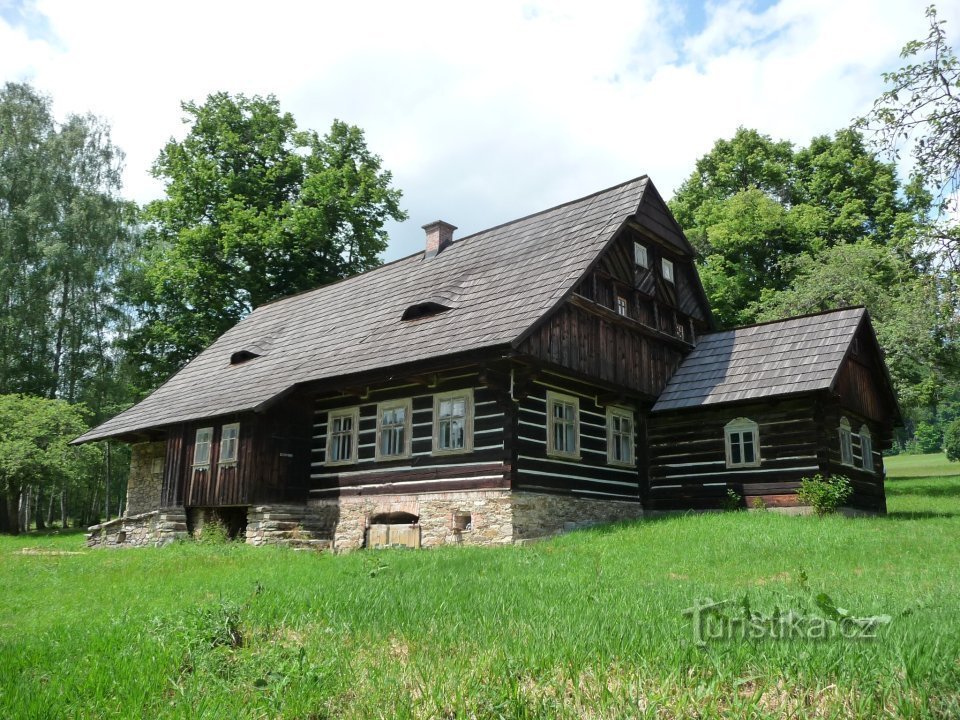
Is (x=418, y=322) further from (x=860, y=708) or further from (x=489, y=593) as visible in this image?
(x=860, y=708)

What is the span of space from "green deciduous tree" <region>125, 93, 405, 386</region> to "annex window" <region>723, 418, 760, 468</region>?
20.1 m

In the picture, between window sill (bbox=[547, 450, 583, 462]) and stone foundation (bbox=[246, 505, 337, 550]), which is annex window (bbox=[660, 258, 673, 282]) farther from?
stone foundation (bbox=[246, 505, 337, 550])

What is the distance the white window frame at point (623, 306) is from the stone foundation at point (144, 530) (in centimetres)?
1164

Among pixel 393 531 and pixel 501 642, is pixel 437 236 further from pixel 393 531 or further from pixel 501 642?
pixel 501 642

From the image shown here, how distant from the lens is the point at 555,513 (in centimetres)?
1614

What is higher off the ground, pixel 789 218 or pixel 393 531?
pixel 789 218

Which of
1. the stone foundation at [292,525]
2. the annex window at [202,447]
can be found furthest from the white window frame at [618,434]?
the annex window at [202,447]

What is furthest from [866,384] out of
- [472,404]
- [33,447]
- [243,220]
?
[33,447]

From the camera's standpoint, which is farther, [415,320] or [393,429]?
[415,320]

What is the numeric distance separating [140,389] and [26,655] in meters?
30.0

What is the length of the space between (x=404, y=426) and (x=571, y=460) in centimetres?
367

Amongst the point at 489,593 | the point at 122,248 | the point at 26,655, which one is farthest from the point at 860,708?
the point at 122,248

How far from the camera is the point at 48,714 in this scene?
496cm

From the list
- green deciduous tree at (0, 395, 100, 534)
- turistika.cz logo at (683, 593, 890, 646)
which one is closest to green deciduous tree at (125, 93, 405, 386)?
green deciduous tree at (0, 395, 100, 534)
